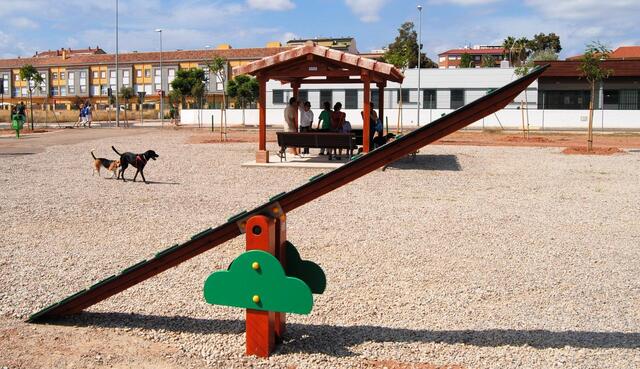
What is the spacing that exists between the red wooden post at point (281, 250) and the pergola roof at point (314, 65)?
435 inches

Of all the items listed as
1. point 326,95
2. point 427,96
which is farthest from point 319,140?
point 427,96

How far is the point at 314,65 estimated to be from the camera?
630 inches

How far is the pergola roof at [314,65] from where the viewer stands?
15141mm

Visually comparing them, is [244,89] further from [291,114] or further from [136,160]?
[136,160]

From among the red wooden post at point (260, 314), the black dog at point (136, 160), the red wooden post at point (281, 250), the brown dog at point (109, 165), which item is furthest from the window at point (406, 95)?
the red wooden post at point (260, 314)

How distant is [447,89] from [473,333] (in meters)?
47.6

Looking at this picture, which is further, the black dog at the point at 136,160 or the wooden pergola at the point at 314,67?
the wooden pergola at the point at 314,67

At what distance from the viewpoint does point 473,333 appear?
14.9 ft

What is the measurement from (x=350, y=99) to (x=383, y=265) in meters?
44.3

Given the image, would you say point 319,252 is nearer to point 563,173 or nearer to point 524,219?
point 524,219

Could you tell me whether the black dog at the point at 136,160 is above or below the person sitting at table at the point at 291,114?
below

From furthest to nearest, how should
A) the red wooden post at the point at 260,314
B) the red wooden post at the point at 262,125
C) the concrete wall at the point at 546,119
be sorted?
the concrete wall at the point at 546,119 < the red wooden post at the point at 262,125 < the red wooden post at the point at 260,314

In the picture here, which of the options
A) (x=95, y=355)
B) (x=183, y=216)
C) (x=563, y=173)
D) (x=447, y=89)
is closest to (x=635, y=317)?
(x=95, y=355)

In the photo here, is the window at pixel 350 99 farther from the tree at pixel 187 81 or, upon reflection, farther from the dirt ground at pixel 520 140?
the tree at pixel 187 81
